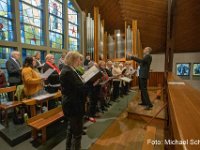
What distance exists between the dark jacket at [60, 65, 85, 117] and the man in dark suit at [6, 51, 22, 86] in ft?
5.66

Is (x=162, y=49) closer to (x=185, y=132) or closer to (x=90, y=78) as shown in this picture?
(x=90, y=78)

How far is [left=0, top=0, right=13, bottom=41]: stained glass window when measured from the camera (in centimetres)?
370

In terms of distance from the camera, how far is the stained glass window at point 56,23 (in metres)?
5.30

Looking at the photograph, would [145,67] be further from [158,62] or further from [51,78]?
[158,62]

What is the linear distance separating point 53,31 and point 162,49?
6532mm

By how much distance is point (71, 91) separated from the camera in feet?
5.07

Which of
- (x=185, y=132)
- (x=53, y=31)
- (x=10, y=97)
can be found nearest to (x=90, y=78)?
(x=185, y=132)

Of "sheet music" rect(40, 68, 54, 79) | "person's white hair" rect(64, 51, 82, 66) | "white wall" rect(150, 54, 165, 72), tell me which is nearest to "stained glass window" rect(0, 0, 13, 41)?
"sheet music" rect(40, 68, 54, 79)

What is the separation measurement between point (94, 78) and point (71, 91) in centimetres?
46

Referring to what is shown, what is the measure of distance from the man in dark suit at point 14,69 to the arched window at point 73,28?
11.3 ft

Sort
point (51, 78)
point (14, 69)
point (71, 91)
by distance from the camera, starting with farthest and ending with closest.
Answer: point (14, 69)
point (51, 78)
point (71, 91)

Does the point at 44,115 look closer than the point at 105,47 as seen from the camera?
Yes

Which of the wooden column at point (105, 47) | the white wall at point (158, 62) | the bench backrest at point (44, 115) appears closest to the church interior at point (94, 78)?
the bench backrest at point (44, 115)

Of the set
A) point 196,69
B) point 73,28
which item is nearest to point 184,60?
point 196,69
